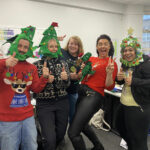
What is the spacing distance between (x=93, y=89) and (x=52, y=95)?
444mm

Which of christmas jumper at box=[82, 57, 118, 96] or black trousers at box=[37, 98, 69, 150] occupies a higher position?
christmas jumper at box=[82, 57, 118, 96]

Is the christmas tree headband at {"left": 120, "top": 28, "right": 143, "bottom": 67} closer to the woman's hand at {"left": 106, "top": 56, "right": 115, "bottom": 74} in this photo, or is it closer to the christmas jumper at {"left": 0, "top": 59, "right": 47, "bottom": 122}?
the woman's hand at {"left": 106, "top": 56, "right": 115, "bottom": 74}

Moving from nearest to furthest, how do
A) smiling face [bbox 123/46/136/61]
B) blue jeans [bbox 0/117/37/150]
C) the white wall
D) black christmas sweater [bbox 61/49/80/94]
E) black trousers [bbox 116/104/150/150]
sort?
blue jeans [bbox 0/117/37/150], black trousers [bbox 116/104/150/150], smiling face [bbox 123/46/136/61], black christmas sweater [bbox 61/49/80/94], the white wall

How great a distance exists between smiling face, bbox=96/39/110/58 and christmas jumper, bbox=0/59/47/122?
0.82 m

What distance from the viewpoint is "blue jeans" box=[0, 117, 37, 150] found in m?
1.31

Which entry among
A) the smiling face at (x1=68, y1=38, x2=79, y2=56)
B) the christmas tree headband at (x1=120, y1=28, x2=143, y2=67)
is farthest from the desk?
the christmas tree headband at (x1=120, y1=28, x2=143, y2=67)

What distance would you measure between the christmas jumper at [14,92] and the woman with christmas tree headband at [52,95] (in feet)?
0.76

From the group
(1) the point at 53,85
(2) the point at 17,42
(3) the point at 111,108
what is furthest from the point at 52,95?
(3) the point at 111,108

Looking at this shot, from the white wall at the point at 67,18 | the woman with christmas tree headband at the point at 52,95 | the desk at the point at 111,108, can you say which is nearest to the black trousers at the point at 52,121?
the woman with christmas tree headband at the point at 52,95

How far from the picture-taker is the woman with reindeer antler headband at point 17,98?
1316mm

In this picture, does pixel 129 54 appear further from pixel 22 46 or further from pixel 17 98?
pixel 17 98

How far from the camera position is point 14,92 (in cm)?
134

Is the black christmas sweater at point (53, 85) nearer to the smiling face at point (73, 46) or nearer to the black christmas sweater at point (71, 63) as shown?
the black christmas sweater at point (71, 63)

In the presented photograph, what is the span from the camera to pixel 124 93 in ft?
5.14
